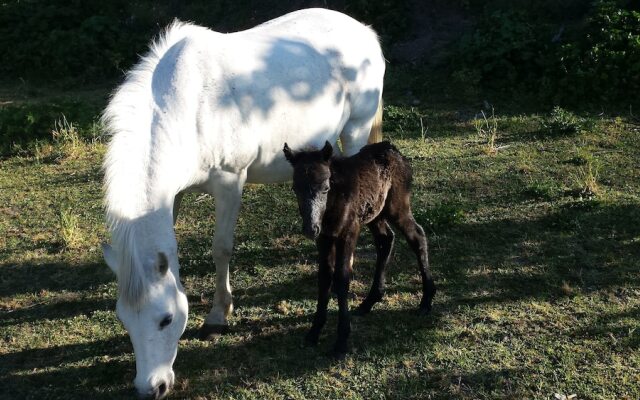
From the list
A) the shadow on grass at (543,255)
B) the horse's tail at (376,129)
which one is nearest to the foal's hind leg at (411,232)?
the shadow on grass at (543,255)

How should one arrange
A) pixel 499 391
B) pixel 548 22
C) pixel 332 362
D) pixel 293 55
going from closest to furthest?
1. pixel 499 391
2. pixel 332 362
3. pixel 293 55
4. pixel 548 22

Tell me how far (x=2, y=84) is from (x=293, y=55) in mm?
8875

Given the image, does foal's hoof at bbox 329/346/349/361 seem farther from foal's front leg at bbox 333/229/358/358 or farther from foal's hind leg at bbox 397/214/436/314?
foal's hind leg at bbox 397/214/436/314

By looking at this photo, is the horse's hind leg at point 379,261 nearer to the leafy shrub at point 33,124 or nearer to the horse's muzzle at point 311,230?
the horse's muzzle at point 311,230

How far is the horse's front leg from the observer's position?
4.25m

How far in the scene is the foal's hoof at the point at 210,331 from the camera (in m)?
4.25

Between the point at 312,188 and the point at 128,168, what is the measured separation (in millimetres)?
1049

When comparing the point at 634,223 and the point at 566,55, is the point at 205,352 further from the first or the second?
the point at 566,55

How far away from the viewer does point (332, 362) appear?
3.94 m

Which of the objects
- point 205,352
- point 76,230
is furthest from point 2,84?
point 205,352

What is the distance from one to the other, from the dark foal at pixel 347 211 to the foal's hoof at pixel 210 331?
25.0 inches

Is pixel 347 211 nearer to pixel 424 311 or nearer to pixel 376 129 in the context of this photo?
pixel 424 311

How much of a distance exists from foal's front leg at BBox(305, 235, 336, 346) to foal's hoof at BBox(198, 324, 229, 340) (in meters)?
A: 0.62

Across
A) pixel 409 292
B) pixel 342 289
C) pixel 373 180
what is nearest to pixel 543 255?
pixel 409 292
